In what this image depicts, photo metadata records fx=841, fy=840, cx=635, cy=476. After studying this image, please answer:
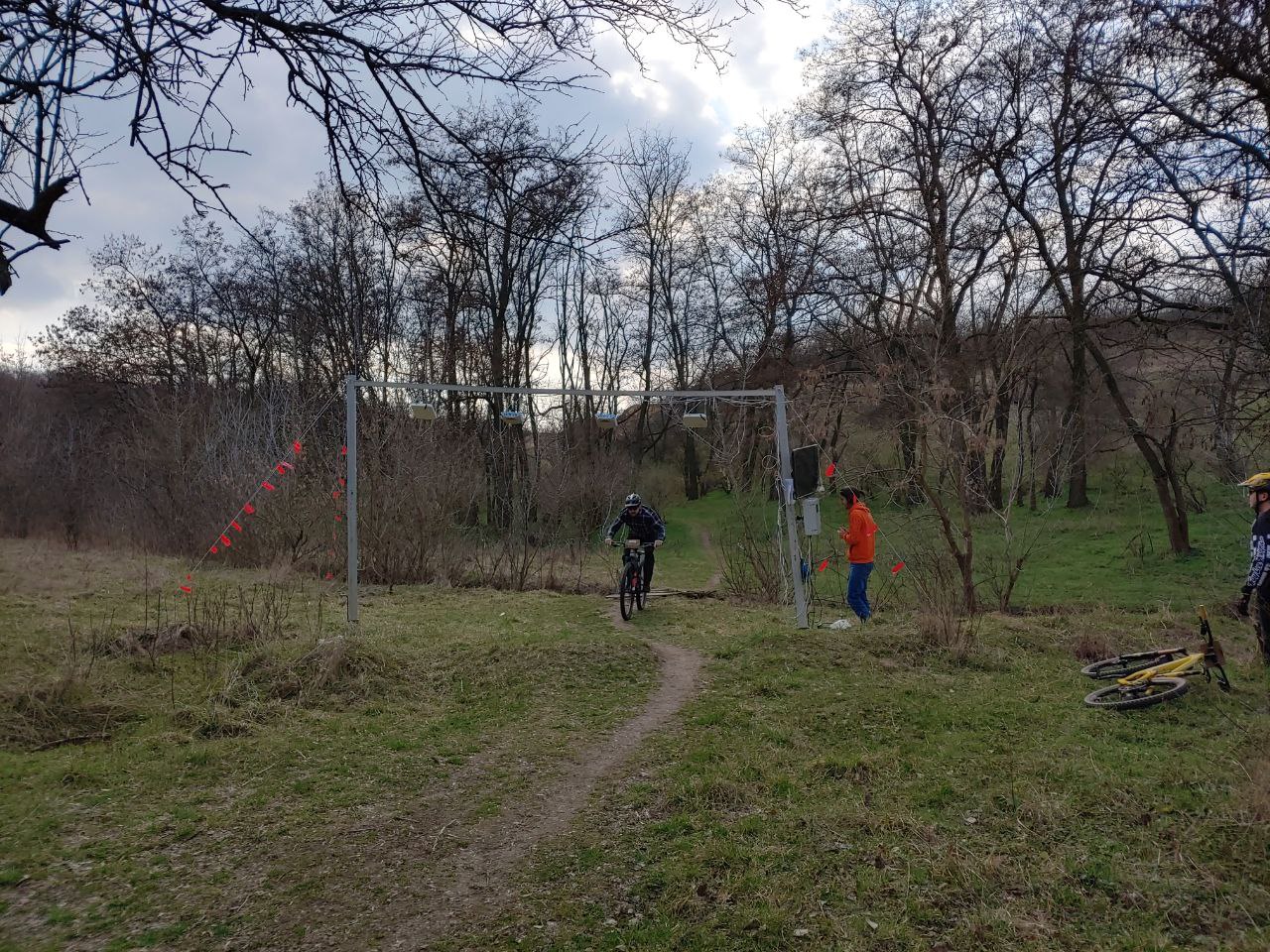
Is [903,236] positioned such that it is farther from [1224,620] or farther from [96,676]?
[96,676]

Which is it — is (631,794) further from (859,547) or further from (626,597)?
(626,597)

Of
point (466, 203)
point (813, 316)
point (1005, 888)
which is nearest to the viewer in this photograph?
point (1005, 888)

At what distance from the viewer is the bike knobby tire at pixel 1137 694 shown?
671cm

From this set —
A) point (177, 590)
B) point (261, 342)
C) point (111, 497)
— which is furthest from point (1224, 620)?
point (261, 342)

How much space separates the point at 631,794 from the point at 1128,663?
18.5ft

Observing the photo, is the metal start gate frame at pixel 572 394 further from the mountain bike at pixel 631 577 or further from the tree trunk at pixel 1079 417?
the tree trunk at pixel 1079 417

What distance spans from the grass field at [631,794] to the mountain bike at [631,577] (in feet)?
7.66

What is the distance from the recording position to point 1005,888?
12.6 ft

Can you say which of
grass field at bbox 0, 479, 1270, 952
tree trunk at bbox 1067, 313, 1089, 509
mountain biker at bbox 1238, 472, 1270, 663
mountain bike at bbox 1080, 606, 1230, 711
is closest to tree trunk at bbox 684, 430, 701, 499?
tree trunk at bbox 1067, 313, 1089, 509

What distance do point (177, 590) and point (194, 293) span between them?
24.6 meters

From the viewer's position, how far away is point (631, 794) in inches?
208

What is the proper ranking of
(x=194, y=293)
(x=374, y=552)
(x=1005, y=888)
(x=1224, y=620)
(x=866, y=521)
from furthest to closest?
(x=194, y=293), (x=374, y=552), (x=1224, y=620), (x=866, y=521), (x=1005, y=888)

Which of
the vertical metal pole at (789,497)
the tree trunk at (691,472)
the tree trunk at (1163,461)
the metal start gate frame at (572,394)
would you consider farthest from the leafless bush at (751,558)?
the tree trunk at (691,472)

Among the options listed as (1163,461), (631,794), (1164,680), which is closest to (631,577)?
(1164,680)
